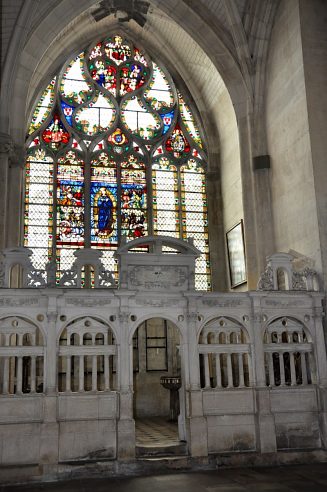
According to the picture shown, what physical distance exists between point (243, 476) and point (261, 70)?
9.49 metres

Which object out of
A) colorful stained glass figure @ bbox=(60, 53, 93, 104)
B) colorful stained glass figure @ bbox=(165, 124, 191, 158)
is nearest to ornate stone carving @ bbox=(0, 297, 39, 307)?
colorful stained glass figure @ bbox=(165, 124, 191, 158)

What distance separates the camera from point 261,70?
13.9m

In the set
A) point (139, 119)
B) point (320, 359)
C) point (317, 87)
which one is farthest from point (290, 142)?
point (139, 119)

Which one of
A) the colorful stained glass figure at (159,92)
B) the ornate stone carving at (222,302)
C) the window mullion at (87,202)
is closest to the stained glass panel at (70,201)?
the window mullion at (87,202)

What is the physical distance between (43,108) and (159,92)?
365 cm

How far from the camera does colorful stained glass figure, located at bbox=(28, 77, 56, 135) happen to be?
1673 cm

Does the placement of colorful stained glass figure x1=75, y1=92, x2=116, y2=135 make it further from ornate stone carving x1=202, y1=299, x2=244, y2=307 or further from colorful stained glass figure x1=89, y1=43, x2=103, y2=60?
ornate stone carving x1=202, y1=299, x2=244, y2=307

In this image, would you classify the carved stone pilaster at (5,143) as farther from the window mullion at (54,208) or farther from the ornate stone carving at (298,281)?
the ornate stone carving at (298,281)

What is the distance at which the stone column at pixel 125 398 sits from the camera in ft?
30.0

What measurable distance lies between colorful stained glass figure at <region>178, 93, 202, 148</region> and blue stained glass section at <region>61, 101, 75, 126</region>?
341 cm

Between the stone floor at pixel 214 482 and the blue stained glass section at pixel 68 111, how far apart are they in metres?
11.2

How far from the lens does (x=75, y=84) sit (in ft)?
56.7

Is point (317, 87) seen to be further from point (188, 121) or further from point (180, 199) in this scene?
point (188, 121)

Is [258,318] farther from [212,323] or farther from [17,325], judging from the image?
[17,325]
